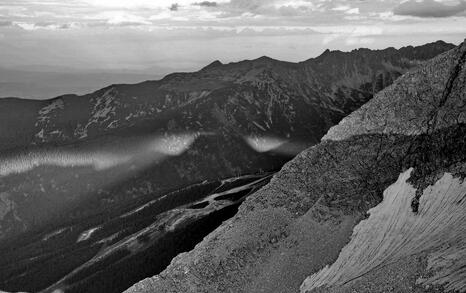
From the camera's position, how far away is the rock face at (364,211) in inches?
3632

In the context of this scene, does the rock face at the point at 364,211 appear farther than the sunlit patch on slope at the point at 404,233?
Yes

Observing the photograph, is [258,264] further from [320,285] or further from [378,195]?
[378,195]

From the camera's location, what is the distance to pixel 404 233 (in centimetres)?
9669

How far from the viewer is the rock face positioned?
92.2 meters

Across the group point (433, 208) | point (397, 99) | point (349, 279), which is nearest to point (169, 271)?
point (349, 279)

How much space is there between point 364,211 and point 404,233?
11.3 metres

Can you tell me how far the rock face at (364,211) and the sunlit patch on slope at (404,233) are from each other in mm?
212

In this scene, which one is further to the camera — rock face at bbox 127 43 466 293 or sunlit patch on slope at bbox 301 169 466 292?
rock face at bbox 127 43 466 293

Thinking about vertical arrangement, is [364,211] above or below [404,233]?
above

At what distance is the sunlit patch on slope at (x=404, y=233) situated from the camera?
88000mm

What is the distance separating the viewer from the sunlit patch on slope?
8800 centimetres

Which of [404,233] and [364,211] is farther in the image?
[364,211]

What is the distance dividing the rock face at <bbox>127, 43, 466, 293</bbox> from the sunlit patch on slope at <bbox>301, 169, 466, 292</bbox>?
0.21 meters

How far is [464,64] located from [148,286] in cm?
8827
